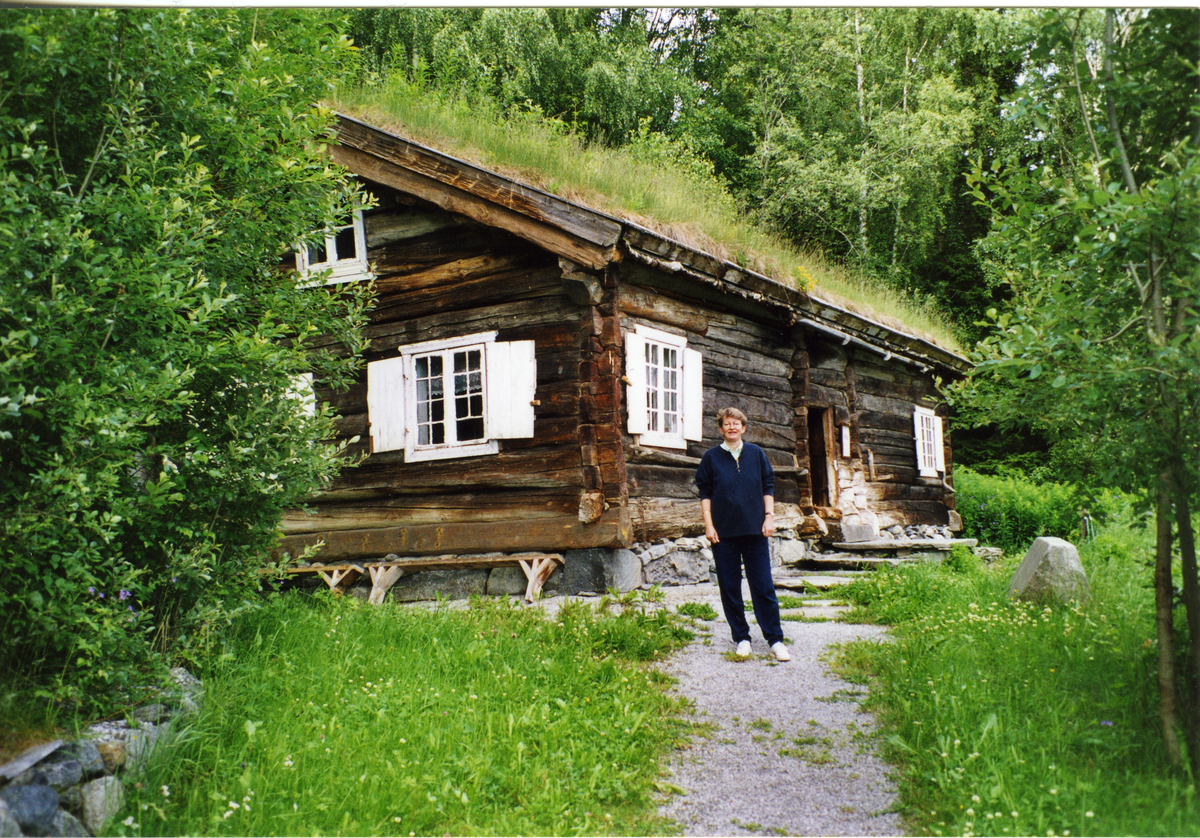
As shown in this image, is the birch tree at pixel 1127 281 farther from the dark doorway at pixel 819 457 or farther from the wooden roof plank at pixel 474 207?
the dark doorway at pixel 819 457

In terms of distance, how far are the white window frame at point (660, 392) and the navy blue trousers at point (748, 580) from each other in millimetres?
2977

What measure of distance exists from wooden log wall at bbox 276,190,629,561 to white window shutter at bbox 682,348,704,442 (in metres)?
1.40

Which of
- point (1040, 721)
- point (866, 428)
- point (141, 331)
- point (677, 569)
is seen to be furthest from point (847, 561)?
point (141, 331)

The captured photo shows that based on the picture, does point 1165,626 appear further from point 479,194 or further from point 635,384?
point 479,194

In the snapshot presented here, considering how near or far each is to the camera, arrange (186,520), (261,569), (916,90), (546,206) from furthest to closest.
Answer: (916,90) → (546,206) → (261,569) → (186,520)

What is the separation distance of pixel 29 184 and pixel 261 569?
2118 mm

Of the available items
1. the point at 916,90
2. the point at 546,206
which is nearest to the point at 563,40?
the point at 916,90

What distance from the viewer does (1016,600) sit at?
5641mm

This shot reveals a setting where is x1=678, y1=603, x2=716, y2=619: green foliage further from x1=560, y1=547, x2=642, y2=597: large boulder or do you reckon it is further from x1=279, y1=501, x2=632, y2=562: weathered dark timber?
x1=279, y1=501, x2=632, y2=562: weathered dark timber

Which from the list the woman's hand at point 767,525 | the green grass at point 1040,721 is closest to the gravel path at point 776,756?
the green grass at point 1040,721

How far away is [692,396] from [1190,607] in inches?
259

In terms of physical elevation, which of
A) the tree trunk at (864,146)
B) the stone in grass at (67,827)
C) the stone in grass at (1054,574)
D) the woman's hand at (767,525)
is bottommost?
the stone in grass at (67,827)

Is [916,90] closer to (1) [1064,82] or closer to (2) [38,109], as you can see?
(1) [1064,82]

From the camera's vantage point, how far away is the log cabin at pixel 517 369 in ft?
27.3
